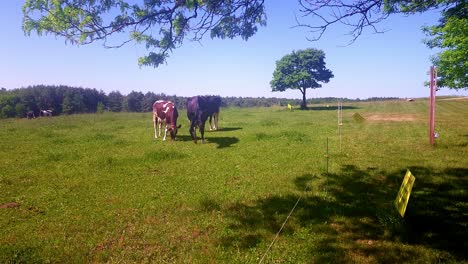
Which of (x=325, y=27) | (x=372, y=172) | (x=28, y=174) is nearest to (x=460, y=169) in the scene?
(x=372, y=172)

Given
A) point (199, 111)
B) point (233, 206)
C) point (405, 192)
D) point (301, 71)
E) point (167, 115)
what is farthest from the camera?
point (301, 71)

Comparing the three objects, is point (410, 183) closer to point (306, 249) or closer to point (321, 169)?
point (306, 249)

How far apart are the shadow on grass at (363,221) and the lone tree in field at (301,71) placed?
5507 centimetres

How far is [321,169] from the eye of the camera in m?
10.7

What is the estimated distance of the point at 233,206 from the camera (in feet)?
24.8

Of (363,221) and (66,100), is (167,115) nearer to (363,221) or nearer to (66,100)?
(363,221)

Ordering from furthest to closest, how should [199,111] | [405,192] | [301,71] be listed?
[301,71]
[199,111]
[405,192]

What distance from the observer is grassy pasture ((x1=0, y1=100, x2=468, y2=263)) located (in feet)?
17.7

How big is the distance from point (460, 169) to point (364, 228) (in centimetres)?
673

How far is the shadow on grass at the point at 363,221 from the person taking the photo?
5234 millimetres

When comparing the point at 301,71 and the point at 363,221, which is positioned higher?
the point at 301,71

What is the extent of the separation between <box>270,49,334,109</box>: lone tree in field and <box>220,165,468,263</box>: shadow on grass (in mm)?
55070

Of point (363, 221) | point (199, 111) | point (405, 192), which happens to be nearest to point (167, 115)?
point (199, 111)

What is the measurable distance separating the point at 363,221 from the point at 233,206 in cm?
321
